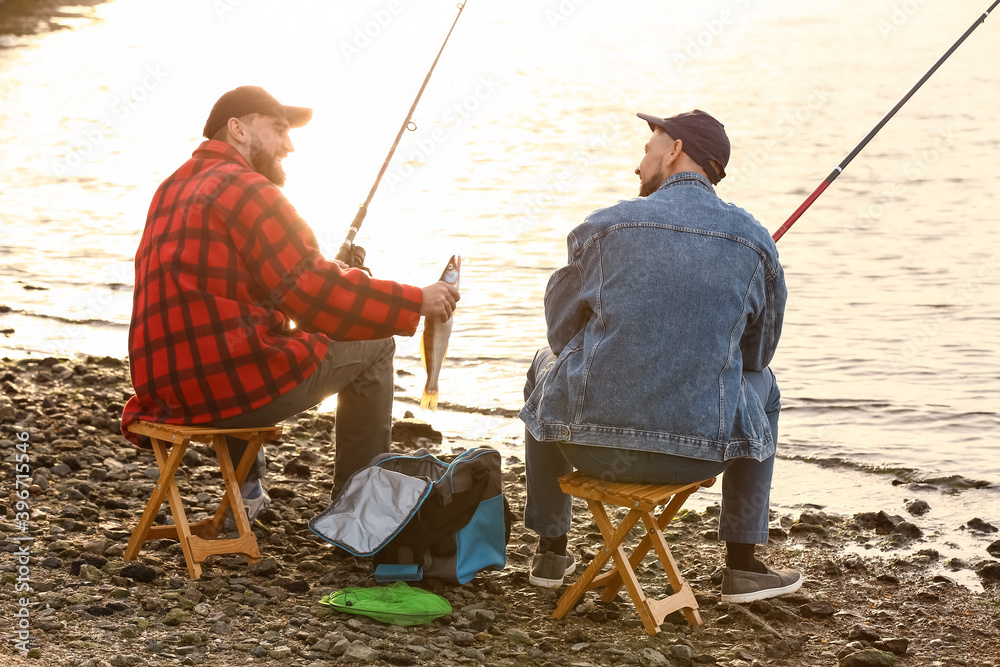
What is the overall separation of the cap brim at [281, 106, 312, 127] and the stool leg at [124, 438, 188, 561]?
113 cm

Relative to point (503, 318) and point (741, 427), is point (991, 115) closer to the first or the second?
point (503, 318)

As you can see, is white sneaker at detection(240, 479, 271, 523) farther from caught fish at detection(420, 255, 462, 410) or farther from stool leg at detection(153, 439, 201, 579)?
caught fish at detection(420, 255, 462, 410)

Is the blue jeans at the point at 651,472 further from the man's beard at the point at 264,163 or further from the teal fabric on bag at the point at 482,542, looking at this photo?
the man's beard at the point at 264,163

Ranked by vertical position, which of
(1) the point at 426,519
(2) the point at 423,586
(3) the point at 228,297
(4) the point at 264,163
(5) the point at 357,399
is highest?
(4) the point at 264,163

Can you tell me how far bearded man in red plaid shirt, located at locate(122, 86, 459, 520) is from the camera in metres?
3.54

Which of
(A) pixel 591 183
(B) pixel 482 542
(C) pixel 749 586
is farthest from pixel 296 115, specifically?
(A) pixel 591 183

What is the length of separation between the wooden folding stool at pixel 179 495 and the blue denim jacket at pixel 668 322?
116 centimetres

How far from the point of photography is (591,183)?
15062mm

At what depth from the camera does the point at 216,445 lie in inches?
147

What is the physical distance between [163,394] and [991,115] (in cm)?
1916

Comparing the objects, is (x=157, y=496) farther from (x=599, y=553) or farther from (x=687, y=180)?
(x=687, y=180)

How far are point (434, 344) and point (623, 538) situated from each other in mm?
916

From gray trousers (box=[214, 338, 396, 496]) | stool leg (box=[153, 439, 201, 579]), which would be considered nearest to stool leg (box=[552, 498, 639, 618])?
gray trousers (box=[214, 338, 396, 496])

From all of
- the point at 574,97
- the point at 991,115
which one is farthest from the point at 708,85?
the point at 991,115
